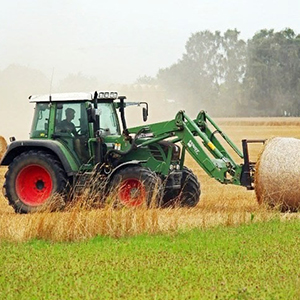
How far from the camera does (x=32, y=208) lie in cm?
1553

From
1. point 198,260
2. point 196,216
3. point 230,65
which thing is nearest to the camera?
point 198,260

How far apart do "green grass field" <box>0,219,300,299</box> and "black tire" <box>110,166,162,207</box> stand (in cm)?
311

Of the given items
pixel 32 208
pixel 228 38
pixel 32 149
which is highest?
pixel 228 38

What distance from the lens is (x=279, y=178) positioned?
1423 cm

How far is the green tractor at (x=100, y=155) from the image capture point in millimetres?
15328

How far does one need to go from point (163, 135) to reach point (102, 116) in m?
1.16

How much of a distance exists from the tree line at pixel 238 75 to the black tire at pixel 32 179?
59217 millimetres

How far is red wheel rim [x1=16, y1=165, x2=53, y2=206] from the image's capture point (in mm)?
15711

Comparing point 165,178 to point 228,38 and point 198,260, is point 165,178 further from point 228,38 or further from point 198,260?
point 228,38

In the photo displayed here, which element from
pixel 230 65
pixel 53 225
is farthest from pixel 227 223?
pixel 230 65

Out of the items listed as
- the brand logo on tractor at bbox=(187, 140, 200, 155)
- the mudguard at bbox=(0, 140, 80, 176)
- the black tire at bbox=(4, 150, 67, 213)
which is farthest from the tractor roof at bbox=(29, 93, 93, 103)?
the brand logo on tractor at bbox=(187, 140, 200, 155)

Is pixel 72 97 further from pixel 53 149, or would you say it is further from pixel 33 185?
pixel 33 185

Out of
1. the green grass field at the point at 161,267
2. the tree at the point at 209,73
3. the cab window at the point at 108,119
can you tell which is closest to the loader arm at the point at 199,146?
the cab window at the point at 108,119

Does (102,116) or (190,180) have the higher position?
(102,116)
